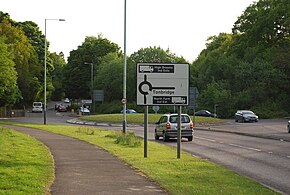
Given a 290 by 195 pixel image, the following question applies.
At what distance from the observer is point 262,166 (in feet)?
58.0

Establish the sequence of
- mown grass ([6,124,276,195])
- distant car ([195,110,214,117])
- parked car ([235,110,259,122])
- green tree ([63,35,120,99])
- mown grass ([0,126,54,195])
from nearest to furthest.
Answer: mown grass ([0,126,54,195]) < mown grass ([6,124,276,195]) < parked car ([235,110,259,122]) < distant car ([195,110,214,117]) < green tree ([63,35,120,99])

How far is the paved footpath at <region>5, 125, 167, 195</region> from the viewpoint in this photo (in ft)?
35.8

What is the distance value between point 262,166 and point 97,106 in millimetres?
75065

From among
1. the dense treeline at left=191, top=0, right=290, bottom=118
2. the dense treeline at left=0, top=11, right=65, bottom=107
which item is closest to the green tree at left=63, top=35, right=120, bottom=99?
the dense treeline at left=0, top=11, right=65, bottom=107

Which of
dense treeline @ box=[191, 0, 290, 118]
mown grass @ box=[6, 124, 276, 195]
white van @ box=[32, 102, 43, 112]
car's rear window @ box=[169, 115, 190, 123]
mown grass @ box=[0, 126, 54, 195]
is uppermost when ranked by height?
dense treeline @ box=[191, 0, 290, 118]

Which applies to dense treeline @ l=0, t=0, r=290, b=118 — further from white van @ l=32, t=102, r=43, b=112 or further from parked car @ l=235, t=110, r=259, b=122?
parked car @ l=235, t=110, r=259, b=122

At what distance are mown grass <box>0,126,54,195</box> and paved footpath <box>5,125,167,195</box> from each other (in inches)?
10.1

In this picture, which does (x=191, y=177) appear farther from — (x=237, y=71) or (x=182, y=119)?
(x=237, y=71)

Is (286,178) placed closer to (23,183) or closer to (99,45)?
(23,183)

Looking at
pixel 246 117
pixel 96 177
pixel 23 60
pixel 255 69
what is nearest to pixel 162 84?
pixel 96 177

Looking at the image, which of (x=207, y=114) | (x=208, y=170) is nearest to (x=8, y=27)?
(x=207, y=114)

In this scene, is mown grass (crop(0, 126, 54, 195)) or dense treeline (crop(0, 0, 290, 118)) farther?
dense treeline (crop(0, 0, 290, 118))

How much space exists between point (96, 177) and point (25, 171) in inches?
68.1

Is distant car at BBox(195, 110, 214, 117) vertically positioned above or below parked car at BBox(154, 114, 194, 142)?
above
